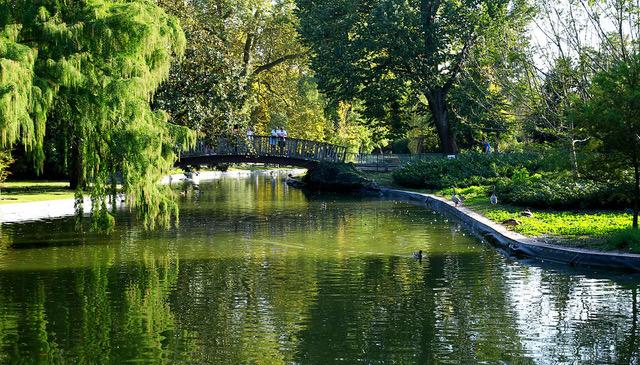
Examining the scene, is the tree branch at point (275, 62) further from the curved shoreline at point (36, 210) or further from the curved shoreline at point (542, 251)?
the curved shoreline at point (542, 251)

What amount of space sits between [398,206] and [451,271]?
19.2 meters

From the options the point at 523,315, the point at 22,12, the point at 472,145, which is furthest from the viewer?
the point at 472,145

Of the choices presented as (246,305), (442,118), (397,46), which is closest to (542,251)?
(246,305)

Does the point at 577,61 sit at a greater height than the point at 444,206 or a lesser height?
greater

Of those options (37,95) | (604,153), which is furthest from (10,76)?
(604,153)

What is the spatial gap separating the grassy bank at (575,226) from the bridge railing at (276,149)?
17.8 metres

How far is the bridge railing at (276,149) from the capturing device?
1868 inches

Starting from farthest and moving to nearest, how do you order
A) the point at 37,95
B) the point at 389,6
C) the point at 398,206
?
the point at 389,6 → the point at 398,206 → the point at 37,95

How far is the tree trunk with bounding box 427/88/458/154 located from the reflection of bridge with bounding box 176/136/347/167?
6.36m

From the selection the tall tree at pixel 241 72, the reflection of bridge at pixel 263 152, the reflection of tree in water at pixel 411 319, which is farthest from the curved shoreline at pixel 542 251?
the reflection of bridge at pixel 263 152

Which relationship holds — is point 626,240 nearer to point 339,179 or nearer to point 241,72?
point 241,72

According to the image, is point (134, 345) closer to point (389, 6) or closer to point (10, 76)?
point (10, 76)

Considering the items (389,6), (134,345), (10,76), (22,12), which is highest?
(389,6)

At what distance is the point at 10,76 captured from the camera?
53.6ft
